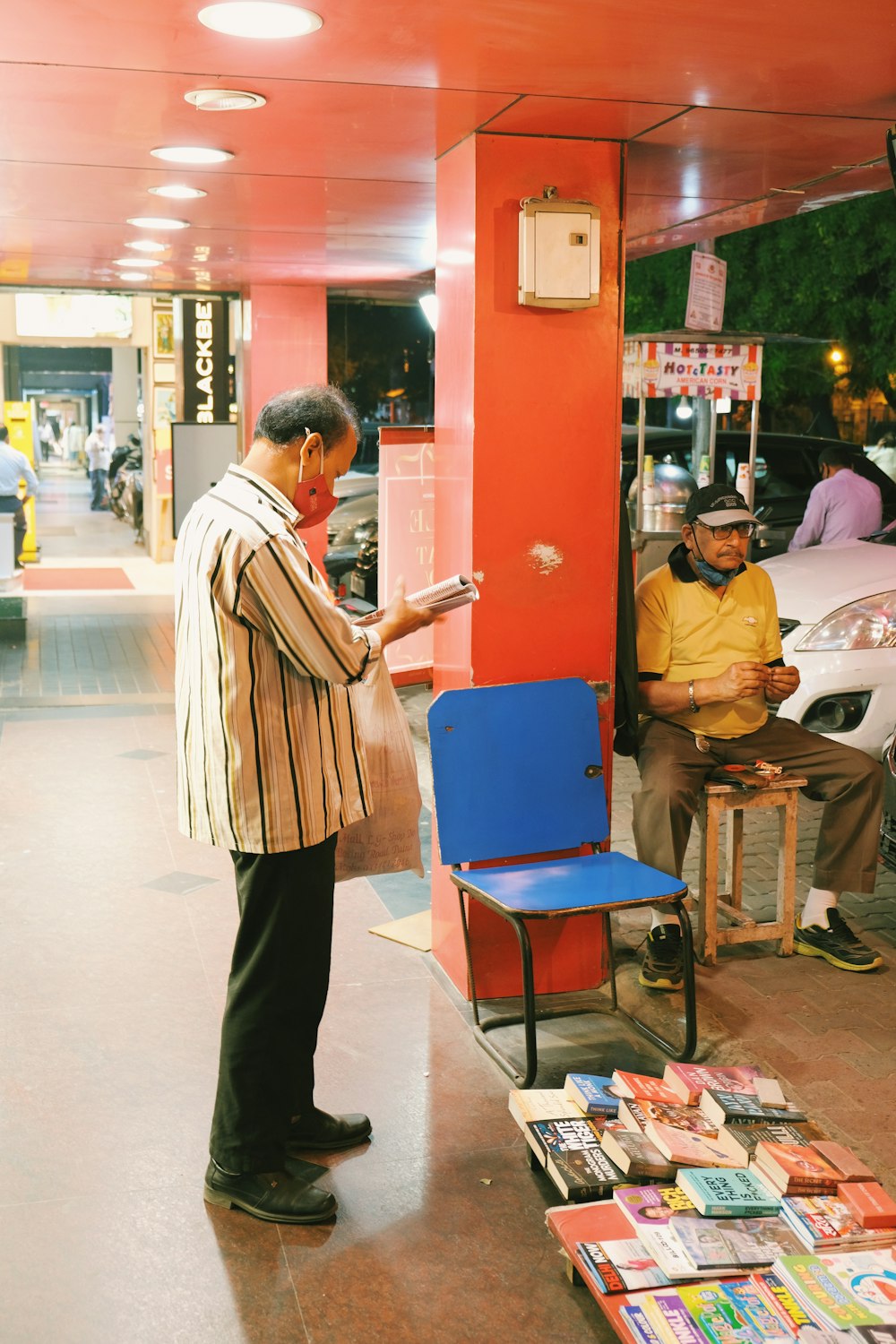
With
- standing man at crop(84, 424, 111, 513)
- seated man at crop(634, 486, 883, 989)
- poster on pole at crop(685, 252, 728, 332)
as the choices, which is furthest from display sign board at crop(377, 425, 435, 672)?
standing man at crop(84, 424, 111, 513)

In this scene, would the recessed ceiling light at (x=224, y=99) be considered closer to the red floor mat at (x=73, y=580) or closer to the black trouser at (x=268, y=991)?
the black trouser at (x=268, y=991)

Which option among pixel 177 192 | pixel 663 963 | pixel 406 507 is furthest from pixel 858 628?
pixel 177 192

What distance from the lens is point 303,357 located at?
10.3 m

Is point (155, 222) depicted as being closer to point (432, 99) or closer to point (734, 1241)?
point (432, 99)

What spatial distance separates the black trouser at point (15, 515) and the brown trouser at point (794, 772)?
9701mm

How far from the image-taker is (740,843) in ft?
17.0

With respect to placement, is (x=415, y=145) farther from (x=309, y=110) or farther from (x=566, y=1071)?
(x=566, y=1071)

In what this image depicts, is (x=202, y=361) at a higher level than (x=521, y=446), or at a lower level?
higher

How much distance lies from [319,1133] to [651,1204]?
37.1 inches

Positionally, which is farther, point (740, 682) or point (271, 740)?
point (740, 682)

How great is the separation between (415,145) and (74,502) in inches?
1169

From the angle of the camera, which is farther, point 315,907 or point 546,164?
point 546,164

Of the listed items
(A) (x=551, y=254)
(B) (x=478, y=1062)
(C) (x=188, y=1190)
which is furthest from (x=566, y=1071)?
(A) (x=551, y=254)

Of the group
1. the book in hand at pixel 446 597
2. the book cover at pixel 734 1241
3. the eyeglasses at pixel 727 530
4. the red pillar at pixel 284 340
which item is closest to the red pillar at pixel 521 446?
the eyeglasses at pixel 727 530
